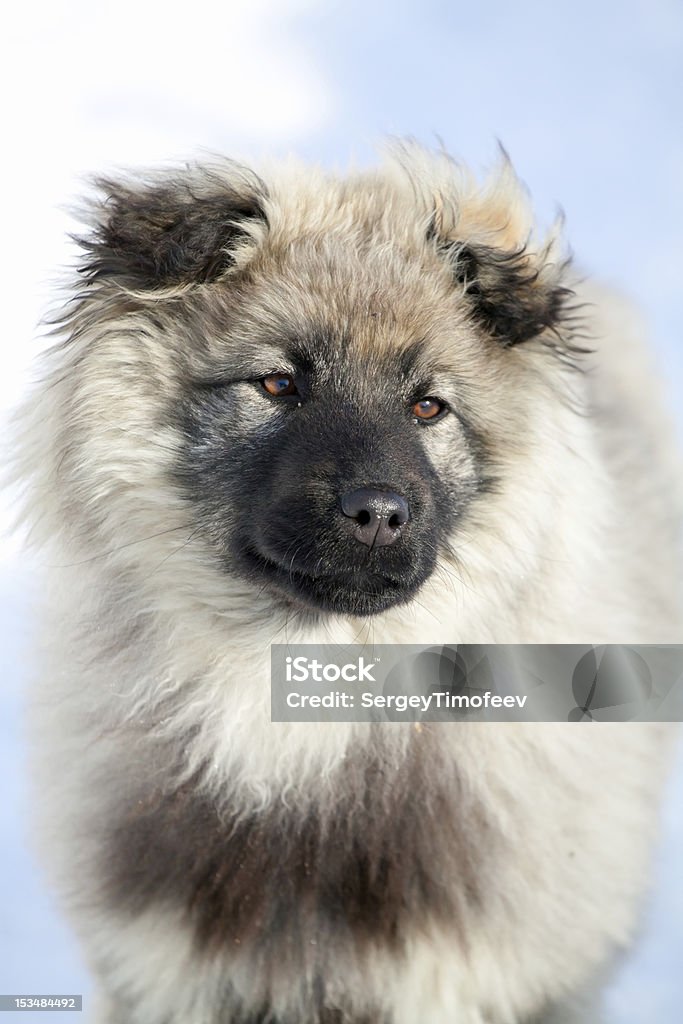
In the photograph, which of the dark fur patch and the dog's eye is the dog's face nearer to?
the dog's eye

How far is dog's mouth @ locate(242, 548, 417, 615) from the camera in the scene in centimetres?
286

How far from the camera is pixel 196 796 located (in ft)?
10.4

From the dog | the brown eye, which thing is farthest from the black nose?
the brown eye

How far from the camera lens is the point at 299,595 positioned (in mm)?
2961

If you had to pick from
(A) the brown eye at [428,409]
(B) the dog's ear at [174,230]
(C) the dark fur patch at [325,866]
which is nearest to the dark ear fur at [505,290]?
(A) the brown eye at [428,409]

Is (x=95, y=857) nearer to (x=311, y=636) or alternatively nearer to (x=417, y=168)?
(x=311, y=636)

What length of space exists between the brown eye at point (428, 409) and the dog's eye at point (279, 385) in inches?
12.6

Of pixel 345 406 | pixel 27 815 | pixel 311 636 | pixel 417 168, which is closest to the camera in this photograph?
pixel 345 406

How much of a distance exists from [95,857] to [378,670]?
95 centimetres

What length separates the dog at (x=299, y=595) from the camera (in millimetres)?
3041

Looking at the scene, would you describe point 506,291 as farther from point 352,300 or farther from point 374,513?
point 374,513

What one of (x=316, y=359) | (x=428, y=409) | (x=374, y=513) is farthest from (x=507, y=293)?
(x=374, y=513)

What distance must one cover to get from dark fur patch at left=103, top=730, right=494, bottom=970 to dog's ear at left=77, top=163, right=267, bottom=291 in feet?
4.40

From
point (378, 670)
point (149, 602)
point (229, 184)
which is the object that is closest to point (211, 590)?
point (149, 602)
